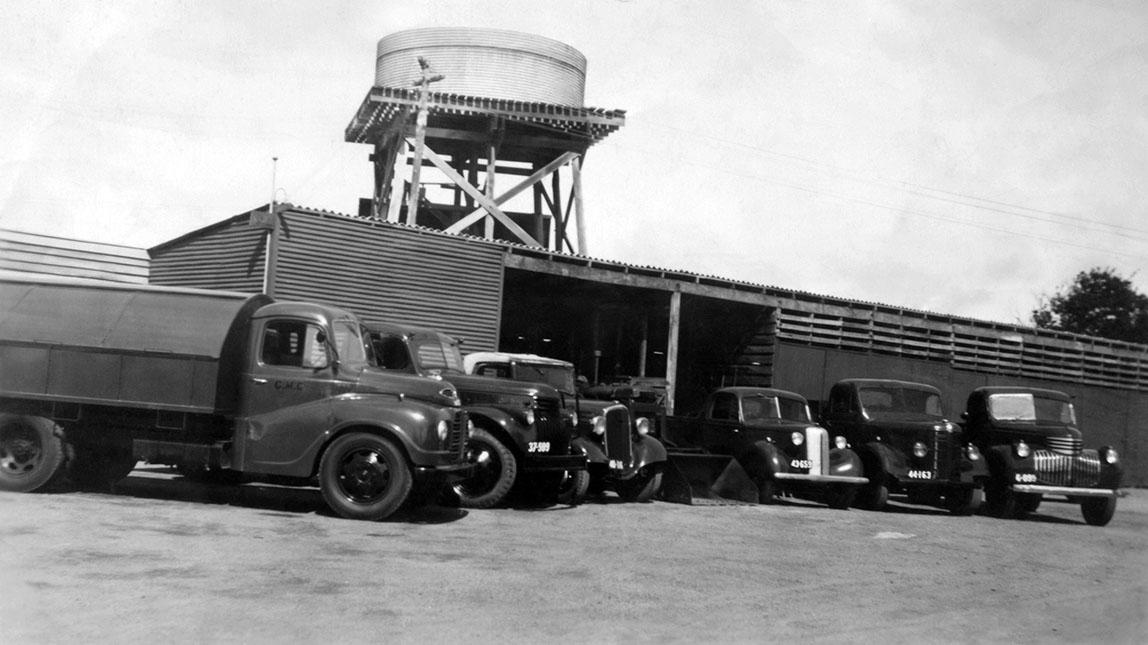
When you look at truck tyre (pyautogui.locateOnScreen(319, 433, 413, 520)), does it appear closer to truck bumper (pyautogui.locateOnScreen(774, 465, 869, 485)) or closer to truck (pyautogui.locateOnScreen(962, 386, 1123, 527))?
truck bumper (pyautogui.locateOnScreen(774, 465, 869, 485))

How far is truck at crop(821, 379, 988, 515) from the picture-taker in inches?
655

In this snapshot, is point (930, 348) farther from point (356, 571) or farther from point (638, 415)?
point (356, 571)

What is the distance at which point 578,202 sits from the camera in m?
30.1

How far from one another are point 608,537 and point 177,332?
4851 millimetres

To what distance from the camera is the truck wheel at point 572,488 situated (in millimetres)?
14156

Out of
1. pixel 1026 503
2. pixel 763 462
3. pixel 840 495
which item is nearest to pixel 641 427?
pixel 763 462

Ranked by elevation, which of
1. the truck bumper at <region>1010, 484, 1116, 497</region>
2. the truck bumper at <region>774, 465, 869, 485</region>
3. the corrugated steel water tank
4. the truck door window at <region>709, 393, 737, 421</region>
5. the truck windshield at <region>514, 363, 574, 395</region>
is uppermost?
the corrugated steel water tank

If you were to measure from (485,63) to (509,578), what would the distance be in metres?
22.0

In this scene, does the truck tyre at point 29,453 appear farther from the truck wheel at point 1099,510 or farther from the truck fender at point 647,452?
the truck wheel at point 1099,510

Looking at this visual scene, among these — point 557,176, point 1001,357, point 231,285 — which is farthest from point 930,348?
point 231,285

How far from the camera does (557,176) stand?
30859mm

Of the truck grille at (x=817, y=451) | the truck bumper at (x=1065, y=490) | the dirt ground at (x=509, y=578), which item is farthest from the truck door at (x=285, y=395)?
the truck bumper at (x=1065, y=490)

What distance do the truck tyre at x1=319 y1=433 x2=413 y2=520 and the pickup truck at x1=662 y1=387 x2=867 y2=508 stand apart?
5773 millimetres

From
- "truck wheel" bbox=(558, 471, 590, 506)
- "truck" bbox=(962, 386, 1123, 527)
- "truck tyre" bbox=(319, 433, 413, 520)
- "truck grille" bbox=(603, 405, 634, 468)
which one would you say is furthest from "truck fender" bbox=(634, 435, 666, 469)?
"truck" bbox=(962, 386, 1123, 527)
